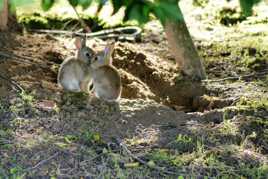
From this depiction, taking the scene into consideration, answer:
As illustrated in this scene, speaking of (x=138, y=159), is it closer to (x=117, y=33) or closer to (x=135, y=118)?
(x=135, y=118)

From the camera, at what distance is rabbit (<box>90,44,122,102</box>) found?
5.84 m

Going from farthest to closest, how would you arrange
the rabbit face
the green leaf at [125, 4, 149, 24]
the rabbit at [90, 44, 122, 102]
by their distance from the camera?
the rabbit face, the rabbit at [90, 44, 122, 102], the green leaf at [125, 4, 149, 24]

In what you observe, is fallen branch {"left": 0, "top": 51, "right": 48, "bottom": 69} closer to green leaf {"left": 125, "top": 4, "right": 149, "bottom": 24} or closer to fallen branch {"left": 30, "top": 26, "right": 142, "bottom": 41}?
fallen branch {"left": 30, "top": 26, "right": 142, "bottom": 41}

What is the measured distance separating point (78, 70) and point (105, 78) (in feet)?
1.09

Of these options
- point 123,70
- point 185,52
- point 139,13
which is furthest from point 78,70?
point 139,13

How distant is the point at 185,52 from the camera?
6625 millimetres

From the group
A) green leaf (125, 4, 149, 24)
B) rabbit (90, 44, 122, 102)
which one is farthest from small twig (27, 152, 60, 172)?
green leaf (125, 4, 149, 24)

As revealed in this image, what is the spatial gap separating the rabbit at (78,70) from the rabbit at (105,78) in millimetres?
83

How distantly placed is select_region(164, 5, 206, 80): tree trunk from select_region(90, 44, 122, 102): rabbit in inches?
33.5

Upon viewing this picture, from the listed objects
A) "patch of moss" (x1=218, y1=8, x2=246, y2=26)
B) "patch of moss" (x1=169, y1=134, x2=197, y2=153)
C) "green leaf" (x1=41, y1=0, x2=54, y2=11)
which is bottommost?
"patch of moss" (x1=169, y1=134, x2=197, y2=153)

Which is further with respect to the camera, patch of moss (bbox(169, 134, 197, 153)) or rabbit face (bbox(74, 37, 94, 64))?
rabbit face (bbox(74, 37, 94, 64))

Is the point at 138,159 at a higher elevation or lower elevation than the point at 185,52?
lower

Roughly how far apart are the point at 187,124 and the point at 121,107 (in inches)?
24.7

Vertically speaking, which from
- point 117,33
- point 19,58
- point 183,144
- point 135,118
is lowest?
point 183,144
